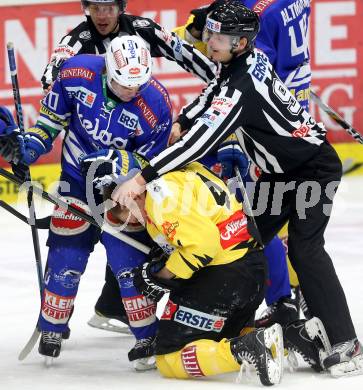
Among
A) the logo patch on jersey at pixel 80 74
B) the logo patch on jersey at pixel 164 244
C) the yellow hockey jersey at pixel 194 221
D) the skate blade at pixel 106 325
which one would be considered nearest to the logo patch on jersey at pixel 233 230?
the yellow hockey jersey at pixel 194 221

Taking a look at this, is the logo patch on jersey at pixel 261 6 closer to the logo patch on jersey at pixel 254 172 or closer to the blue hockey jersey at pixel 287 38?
the blue hockey jersey at pixel 287 38

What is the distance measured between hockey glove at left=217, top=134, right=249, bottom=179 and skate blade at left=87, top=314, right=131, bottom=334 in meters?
0.81

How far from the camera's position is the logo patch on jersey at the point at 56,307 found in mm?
4957

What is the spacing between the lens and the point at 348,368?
4.72 m

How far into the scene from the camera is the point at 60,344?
501 centimetres

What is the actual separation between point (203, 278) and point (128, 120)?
66cm

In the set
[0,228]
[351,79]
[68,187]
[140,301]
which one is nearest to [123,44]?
[68,187]

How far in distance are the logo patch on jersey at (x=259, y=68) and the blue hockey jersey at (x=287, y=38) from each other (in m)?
1.01

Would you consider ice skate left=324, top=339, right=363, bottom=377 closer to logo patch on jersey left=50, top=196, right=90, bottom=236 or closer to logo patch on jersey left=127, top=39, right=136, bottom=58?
logo patch on jersey left=50, top=196, right=90, bottom=236

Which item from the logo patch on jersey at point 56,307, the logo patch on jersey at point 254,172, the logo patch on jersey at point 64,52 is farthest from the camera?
the logo patch on jersey at point 254,172

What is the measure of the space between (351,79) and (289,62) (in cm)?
239

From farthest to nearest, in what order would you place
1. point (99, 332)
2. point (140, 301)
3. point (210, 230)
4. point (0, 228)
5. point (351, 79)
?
point (351, 79) → point (0, 228) → point (99, 332) → point (140, 301) → point (210, 230)

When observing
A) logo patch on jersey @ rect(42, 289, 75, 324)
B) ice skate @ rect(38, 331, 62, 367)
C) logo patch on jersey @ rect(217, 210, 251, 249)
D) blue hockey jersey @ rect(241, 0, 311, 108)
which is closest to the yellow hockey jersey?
logo patch on jersey @ rect(217, 210, 251, 249)

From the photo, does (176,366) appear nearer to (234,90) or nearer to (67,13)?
(234,90)
